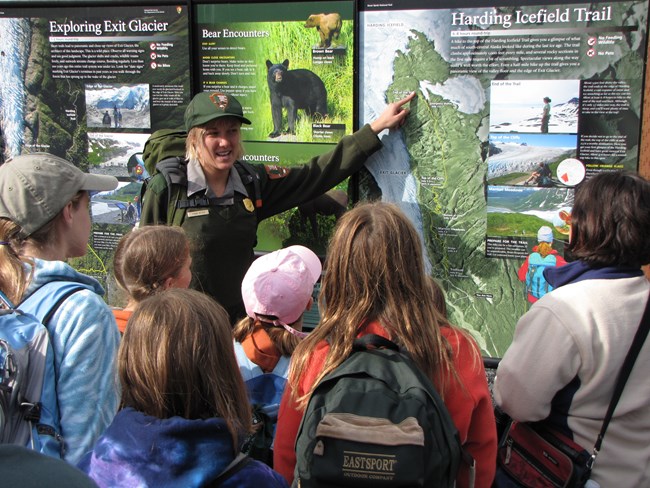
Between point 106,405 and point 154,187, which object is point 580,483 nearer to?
point 106,405

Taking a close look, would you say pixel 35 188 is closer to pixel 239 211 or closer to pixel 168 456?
pixel 168 456

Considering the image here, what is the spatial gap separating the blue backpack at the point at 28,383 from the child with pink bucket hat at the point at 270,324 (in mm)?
696

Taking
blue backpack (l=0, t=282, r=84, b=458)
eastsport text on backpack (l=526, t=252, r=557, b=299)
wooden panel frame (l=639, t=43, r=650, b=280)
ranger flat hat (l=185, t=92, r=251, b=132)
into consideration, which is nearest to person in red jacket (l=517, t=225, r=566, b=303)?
eastsport text on backpack (l=526, t=252, r=557, b=299)

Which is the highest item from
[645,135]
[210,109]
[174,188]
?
[210,109]

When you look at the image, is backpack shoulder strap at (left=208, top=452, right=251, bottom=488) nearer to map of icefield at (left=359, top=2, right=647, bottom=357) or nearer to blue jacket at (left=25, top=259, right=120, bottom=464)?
blue jacket at (left=25, top=259, right=120, bottom=464)

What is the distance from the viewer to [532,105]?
139 inches

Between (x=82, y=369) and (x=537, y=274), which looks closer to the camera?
(x=82, y=369)

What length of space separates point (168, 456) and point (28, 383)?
1.96 ft

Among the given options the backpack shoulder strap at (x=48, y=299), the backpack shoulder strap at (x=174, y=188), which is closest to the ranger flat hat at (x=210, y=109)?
the backpack shoulder strap at (x=174, y=188)

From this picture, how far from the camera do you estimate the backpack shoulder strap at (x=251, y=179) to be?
3.75 metres

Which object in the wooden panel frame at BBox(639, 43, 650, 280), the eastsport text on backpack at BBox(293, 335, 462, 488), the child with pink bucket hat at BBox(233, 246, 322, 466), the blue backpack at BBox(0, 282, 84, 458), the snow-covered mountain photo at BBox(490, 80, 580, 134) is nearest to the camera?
the eastsport text on backpack at BBox(293, 335, 462, 488)

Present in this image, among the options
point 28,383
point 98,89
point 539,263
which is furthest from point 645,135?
point 98,89

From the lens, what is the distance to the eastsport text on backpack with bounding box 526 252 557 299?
365cm

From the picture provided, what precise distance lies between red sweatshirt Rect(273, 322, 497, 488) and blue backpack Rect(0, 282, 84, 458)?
665 mm
